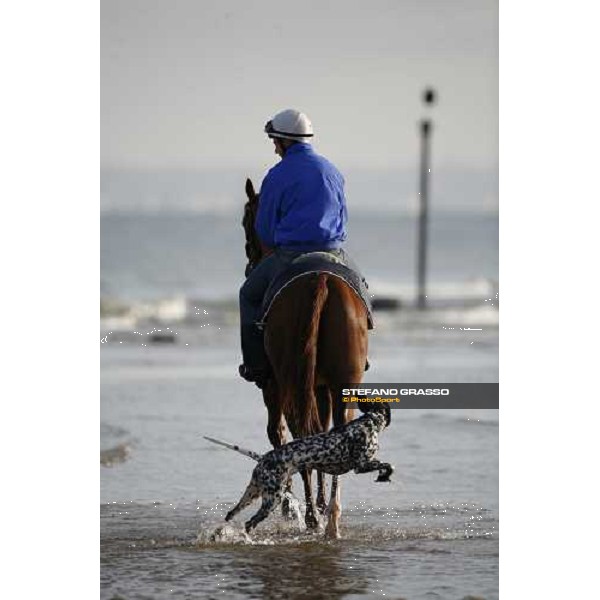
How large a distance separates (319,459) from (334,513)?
363 millimetres

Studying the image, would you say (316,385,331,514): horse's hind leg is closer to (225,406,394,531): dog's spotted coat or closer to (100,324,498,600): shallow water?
(225,406,394,531): dog's spotted coat

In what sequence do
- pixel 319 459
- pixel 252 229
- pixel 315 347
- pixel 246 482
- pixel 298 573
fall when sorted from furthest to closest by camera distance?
pixel 246 482
pixel 252 229
pixel 315 347
pixel 319 459
pixel 298 573

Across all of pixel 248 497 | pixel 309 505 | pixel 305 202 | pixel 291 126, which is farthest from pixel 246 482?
pixel 291 126

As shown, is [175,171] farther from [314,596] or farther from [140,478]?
[314,596]

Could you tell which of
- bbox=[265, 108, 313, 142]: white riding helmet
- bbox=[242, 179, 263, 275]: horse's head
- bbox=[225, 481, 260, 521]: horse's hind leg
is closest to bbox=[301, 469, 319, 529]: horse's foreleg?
bbox=[225, 481, 260, 521]: horse's hind leg

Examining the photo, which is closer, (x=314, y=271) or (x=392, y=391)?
(x=314, y=271)

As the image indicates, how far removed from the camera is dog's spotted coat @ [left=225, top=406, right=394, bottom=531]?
6.27 metres

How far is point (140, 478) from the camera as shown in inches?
306

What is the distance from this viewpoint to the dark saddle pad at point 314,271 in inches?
252

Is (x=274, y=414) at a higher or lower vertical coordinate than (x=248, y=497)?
higher

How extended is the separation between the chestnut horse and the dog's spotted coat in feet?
0.55

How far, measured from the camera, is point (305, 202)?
649 cm

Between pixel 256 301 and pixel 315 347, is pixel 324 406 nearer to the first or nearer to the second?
pixel 315 347

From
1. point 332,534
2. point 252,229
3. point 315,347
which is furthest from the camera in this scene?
point 252,229
